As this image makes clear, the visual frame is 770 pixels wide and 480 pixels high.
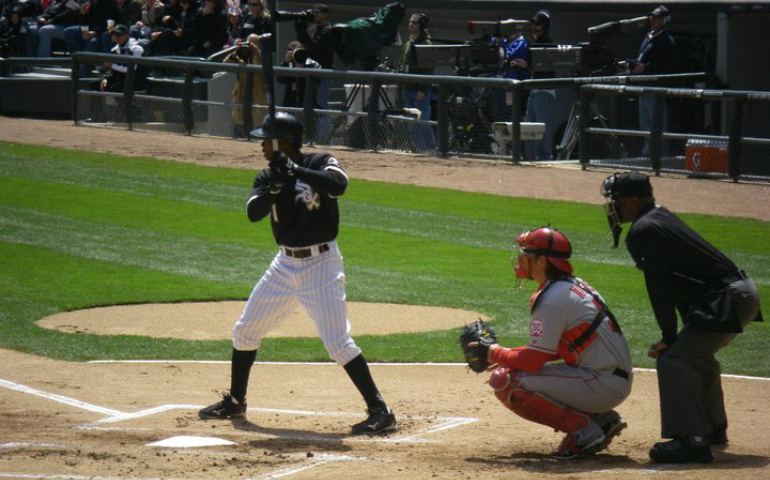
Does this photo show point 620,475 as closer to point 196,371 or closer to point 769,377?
point 769,377

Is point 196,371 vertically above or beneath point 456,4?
beneath

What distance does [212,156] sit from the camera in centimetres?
1789

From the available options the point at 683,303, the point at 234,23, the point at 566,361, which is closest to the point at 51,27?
the point at 234,23

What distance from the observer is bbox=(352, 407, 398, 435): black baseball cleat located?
6.18 m

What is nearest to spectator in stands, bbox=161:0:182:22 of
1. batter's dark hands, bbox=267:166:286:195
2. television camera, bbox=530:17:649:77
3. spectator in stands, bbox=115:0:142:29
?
spectator in stands, bbox=115:0:142:29

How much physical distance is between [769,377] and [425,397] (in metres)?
2.28

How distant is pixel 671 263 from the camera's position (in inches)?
222

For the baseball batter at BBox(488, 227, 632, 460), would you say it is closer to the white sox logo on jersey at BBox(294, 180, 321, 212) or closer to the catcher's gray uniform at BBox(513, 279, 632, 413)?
the catcher's gray uniform at BBox(513, 279, 632, 413)

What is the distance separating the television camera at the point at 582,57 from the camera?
1747 cm

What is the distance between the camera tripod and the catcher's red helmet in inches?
430

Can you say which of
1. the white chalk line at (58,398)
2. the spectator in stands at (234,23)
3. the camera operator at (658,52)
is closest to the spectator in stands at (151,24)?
the spectator in stands at (234,23)

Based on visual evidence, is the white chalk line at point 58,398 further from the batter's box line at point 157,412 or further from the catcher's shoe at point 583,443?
the catcher's shoe at point 583,443

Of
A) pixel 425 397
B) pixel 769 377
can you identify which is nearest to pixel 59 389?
pixel 425 397

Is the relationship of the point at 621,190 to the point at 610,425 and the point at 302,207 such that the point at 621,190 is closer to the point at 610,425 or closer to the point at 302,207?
the point at 610,425
